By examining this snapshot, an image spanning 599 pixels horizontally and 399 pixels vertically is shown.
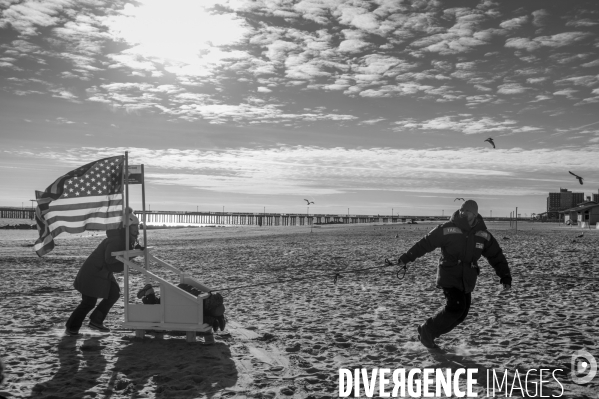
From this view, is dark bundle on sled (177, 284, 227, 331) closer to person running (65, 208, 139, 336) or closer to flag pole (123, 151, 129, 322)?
flag pole (123, 151, 129, 322)

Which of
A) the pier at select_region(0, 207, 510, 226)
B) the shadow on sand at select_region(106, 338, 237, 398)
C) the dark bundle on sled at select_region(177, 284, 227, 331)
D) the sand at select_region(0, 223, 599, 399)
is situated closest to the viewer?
the shadow on sand at select_region(106, 338, 237, 398)

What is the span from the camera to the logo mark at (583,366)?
16.4ft

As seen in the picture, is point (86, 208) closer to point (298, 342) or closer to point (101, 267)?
point (101, 267)

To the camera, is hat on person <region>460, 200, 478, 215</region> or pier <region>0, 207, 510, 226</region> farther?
pier <region>0, 207, 510, 226</region>

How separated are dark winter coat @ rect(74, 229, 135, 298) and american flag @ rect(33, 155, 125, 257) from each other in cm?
19

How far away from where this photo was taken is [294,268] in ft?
49.7

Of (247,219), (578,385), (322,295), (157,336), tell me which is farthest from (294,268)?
(247,219)

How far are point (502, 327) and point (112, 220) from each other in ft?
19.1

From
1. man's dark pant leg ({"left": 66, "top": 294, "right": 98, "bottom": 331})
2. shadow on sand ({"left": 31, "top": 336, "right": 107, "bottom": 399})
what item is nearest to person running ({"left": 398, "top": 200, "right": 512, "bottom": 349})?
shadow on sand ({"left": 31, "top": 336, "right": 107, "bottom": 399})

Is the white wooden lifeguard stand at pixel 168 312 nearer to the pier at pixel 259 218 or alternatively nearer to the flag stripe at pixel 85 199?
the flag stripe at pixel 85 199

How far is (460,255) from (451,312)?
0.73 m

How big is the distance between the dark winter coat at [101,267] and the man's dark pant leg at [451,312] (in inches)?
169

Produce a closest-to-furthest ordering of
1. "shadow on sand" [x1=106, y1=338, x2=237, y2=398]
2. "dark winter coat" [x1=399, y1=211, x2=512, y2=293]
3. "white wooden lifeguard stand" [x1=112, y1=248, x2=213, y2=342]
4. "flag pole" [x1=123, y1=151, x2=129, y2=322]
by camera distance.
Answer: "shadow on sand" [x1=106, y1=338, x2=237, y2=398] < "dark winter coat" [x1=399, y1=211, x2=512, y2=293] < "white wooden lifeguard stand" [x1=112, y1=248, x2=213, y2=342] < "flag pole" [x1=123, y1=151, x2=129, y2=322]

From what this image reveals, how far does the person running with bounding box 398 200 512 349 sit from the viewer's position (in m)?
5.86
